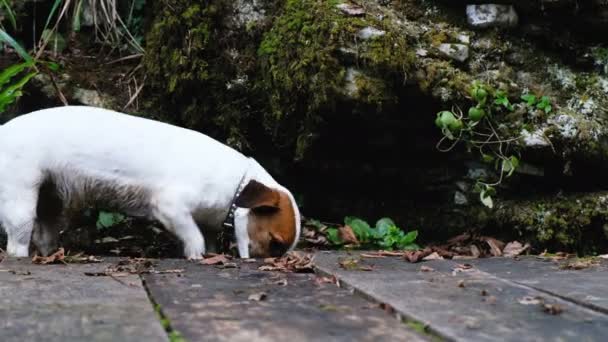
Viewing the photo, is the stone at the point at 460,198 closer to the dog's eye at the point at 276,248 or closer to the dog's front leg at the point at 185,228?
the dog's eye at the point at 276,248

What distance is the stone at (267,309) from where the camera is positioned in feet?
6.31

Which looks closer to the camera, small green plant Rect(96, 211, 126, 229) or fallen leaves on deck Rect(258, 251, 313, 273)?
fallen leaves on deck Rect(258, 251, 313, 273)

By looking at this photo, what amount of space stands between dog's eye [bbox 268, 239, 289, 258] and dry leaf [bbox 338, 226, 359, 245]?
90cm

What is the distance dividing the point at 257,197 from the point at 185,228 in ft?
1.43

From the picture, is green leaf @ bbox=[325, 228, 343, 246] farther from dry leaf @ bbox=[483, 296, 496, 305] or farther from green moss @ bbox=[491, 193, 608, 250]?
dry leaf @ bbox=[483, 296, 496, 305]

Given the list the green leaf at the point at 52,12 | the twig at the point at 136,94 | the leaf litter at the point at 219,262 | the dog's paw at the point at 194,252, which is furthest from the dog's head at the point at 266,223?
the green leaf at the point at 52,12

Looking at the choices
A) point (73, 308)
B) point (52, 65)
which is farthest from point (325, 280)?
point (52, 65)

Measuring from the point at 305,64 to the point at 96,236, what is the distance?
1.92 metres

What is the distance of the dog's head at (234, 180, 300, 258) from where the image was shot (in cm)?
414

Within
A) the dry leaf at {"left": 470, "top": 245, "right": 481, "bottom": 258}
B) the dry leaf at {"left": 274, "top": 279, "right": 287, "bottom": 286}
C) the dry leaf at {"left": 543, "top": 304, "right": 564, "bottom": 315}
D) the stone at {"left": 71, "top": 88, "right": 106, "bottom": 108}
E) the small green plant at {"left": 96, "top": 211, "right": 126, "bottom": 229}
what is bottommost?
the small green plant at {"left": 96, "top": 211, "right": 126, "bottom": 229}

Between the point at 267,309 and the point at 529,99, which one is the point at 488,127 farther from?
the point at 267,309

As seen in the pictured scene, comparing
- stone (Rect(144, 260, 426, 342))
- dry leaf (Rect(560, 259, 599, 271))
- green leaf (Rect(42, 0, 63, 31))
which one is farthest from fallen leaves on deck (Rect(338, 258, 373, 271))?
green leaf (Rect(42, 0, 63, 31))

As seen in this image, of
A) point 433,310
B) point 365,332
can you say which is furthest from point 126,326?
point 433,310

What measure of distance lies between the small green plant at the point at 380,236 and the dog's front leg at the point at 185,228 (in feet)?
3.84
